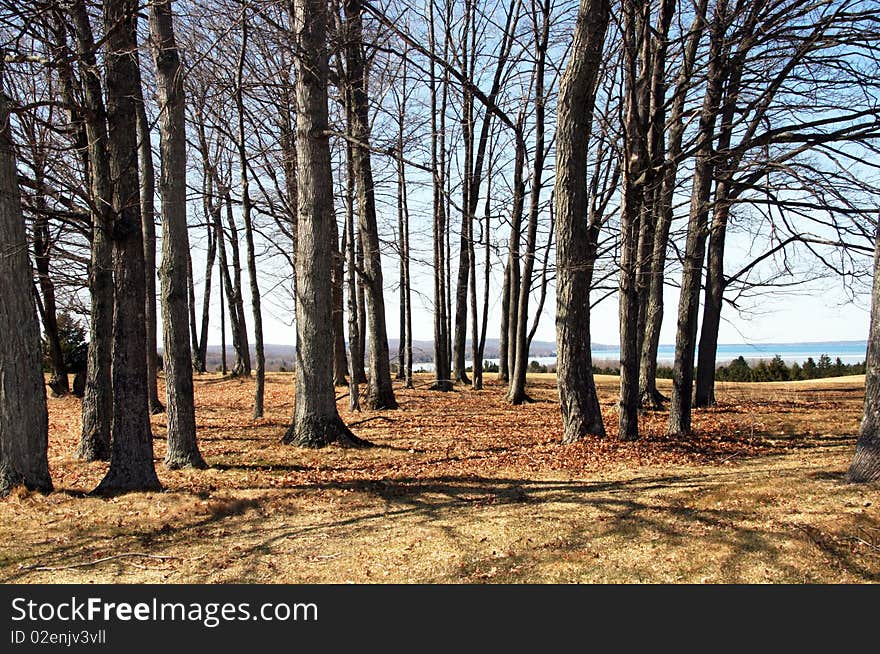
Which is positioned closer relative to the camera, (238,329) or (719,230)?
(719,230)

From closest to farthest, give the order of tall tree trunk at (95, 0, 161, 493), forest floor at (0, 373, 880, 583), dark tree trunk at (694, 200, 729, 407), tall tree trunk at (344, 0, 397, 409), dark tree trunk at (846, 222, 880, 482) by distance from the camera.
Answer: forest floor at (0, 373, 880, 583) → dark tree trunk at (846, 222, 880, 482) → tall tree trunk at (95, 0, 161, 493) → dark tree trunk at (694, 200, 729, 407) → tall tree trunk at (344, 0, 397, 409)

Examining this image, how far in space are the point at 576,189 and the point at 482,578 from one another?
6.43 metres

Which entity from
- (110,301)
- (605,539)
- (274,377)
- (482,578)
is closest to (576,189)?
(605,539)

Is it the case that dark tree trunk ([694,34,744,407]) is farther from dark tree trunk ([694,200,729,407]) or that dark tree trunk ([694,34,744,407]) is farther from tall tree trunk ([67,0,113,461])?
tall tree trunk ([67,0,113,461])

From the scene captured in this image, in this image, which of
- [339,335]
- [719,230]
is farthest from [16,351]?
[339,335]

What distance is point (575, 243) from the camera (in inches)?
363

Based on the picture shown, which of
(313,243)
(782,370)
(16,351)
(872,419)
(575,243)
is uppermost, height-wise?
(313,243)

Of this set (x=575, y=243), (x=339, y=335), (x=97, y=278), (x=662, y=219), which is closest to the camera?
(x=97, y=278)

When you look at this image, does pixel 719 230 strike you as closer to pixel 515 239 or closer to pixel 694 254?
pixel 694 254

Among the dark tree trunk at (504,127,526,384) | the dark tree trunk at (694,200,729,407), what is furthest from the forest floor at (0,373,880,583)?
the dark tree trunk at (504,127,526,384)

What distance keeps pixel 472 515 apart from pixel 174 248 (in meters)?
5.39

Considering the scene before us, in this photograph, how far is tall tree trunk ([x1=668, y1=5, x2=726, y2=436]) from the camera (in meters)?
9.39

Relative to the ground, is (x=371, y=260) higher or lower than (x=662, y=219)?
lower

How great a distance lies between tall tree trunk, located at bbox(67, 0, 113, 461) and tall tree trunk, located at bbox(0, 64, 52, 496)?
1.11m
